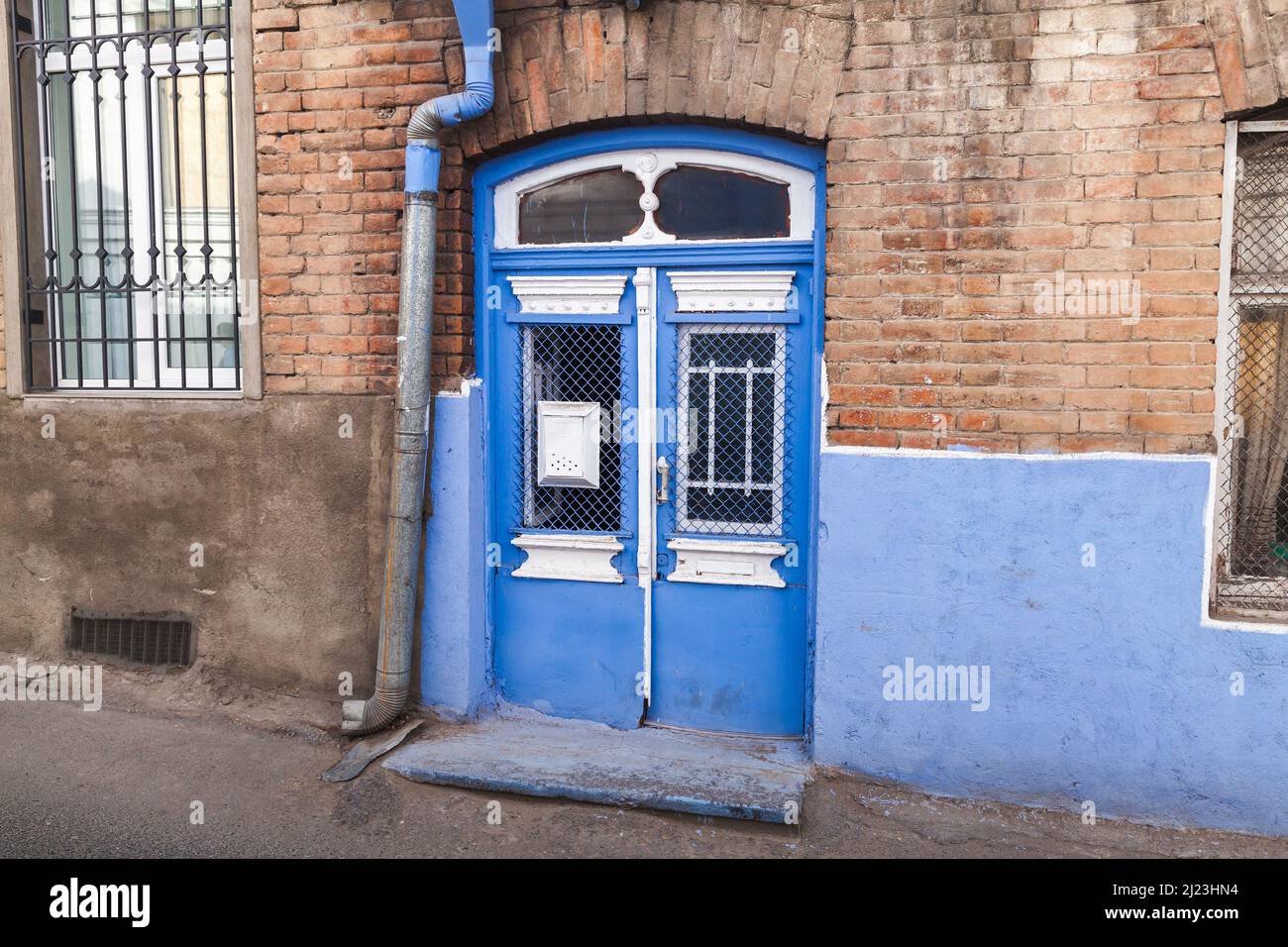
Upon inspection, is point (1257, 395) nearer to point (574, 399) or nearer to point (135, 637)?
point (574, 399)

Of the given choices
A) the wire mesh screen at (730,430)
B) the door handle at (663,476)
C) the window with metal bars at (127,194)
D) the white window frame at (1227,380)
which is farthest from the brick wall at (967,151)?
the window with metal bars at (127,194)

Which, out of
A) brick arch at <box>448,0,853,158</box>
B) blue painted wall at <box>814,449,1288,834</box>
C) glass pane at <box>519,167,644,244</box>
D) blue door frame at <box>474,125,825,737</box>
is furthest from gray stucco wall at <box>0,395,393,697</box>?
blue painted wall at <box>814,449,1288,834</box>

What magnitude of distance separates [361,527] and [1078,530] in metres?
3.17

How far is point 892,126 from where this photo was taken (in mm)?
3936

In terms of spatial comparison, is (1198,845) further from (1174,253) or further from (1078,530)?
(1174,253)

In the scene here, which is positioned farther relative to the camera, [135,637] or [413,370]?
[135,637]

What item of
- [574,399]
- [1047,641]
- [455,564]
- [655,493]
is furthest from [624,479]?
[1047,641]

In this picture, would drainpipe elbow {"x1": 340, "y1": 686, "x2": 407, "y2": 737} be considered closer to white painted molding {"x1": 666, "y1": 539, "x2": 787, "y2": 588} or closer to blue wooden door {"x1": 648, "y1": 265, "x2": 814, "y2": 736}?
blue wooden door {"x1": 648, "y1": 265, "x2": 814, "y2": 736}

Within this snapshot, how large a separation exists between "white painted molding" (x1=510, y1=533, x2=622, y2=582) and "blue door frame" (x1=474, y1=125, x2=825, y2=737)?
49 millimetres

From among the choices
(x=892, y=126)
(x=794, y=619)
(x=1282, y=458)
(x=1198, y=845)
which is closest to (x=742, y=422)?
(x=794, y=619)

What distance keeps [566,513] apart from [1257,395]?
118 inches

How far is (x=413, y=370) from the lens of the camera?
4352mm

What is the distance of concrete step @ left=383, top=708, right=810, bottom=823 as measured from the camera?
3924 mm

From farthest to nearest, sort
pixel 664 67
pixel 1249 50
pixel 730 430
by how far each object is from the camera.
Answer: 1. pixel 730 430
2. pixel 664 67
3. pixel 1249 50
